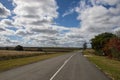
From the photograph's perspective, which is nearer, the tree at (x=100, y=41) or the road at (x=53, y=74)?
the road at (x=53, y=74)

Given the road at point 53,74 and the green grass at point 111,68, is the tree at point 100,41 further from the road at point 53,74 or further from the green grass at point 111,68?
the road at point 53,74

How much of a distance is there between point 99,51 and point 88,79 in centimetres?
7041

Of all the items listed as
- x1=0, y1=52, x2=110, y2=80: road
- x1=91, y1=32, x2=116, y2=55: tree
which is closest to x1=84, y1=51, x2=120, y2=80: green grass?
x1=0, y1=52, x2=110, y2=80: road

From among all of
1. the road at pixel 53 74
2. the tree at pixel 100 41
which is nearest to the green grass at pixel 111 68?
Answer: the road at pixel 53 74

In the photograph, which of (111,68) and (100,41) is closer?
(111,68)

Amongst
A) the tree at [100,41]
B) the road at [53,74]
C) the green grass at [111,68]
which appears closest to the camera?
the road at [53,74]

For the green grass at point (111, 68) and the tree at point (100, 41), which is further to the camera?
the tree at point (100, 41)

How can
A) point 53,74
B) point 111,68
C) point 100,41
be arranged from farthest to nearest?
point 100,41, point 111,68, point 53,74

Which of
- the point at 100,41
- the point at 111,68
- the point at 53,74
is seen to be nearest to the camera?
the point at 53,74

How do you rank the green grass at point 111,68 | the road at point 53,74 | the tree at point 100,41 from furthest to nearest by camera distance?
the tree at point 100,41, the green grass at point 111,68, the road at point 53,74

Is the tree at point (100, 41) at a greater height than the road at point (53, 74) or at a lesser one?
greater

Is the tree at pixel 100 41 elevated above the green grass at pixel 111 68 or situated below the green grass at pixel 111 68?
above

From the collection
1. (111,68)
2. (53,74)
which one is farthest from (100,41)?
(53,74)

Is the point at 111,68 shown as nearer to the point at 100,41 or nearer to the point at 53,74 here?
the point at 53,74
